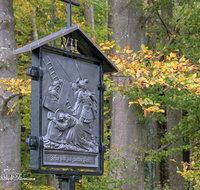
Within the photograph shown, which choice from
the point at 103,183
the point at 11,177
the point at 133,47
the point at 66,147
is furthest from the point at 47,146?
the point at 133,47

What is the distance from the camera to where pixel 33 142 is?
3322mm

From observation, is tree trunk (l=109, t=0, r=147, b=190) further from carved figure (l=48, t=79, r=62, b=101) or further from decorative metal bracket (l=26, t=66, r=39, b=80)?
decorative metal bracket (l=26, t=66, r=39, b=80)

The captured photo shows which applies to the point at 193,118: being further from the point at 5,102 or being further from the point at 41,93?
the point at 41,93

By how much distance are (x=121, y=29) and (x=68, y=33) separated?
14.9 feet

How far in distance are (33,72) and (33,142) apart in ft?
2.67

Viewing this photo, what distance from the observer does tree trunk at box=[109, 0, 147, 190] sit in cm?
775

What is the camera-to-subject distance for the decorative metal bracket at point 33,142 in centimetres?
330

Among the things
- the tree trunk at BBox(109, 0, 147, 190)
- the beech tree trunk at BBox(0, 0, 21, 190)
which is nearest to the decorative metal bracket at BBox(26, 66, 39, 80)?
the beech tree trunk at BBox(0, 0, 21, 190)

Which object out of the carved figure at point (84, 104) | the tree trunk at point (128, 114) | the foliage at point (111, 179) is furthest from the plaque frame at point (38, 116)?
the tree trunk at point (128, 114)

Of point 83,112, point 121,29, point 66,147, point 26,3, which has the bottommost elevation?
point 66,147

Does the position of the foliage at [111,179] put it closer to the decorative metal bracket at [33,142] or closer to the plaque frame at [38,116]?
the plaque frame at [38,116]

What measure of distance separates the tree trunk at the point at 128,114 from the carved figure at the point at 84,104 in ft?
12.6

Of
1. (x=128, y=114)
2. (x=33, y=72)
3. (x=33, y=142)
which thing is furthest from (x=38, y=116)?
(x=128, y=114)

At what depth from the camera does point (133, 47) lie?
8102 mm
